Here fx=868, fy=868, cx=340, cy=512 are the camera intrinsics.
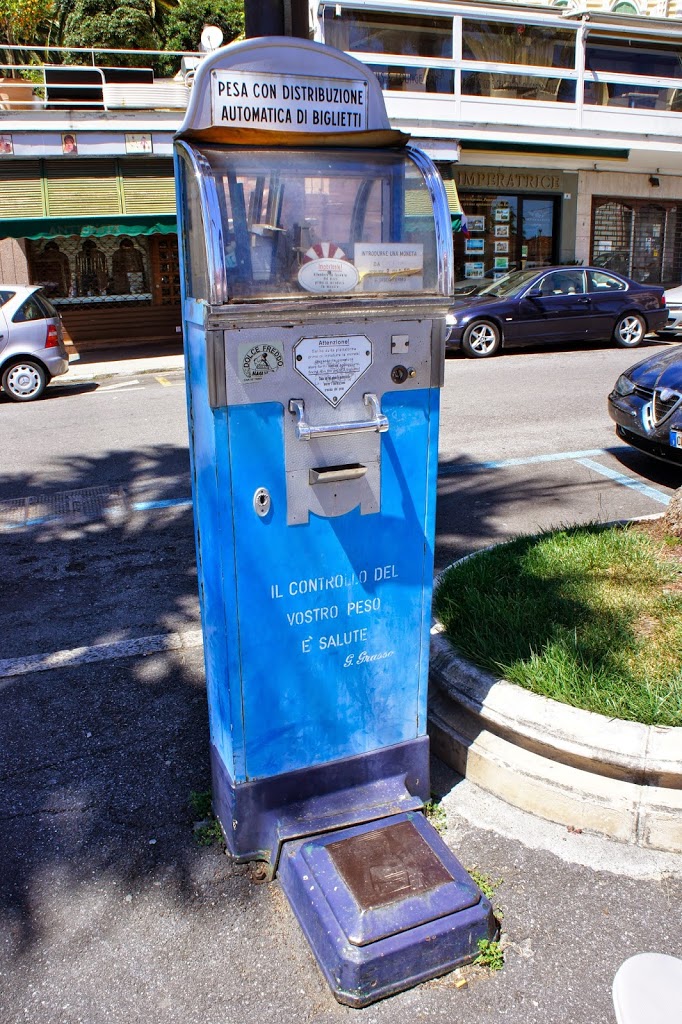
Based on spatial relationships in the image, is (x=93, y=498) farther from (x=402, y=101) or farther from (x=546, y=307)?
(x=402, y=101)

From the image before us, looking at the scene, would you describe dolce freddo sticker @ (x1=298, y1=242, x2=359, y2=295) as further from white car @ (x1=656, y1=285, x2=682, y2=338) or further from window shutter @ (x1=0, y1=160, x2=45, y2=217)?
white car @ (x1=656, y1=285, x2=682, y2=338)

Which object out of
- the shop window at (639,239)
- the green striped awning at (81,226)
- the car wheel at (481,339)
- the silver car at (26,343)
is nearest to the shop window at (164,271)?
the green striped awning at (81,226)

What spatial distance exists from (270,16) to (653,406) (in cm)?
443

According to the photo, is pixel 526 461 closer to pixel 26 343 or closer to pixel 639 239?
pixel 26 343

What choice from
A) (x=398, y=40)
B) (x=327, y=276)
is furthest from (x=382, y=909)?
(x=398, y=40)

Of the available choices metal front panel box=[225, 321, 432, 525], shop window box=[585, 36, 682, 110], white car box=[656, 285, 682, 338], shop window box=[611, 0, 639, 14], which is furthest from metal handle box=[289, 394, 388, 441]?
shop window box=[611, 0, 639, 14]

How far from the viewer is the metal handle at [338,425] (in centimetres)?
265

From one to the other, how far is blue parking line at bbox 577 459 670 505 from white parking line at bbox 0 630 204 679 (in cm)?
382

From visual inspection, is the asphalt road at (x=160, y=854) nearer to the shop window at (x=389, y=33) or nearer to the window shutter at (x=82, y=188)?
the window shutter at (x=82, y=188)

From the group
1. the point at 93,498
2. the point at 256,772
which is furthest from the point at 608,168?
the point at 256,772

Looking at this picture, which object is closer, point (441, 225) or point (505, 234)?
point (441, 225)

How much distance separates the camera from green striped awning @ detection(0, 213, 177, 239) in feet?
50.0

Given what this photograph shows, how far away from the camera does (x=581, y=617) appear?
12.9ft

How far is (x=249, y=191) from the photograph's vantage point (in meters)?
2.52
